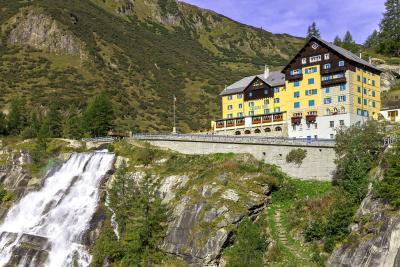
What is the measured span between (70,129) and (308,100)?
2023 inches

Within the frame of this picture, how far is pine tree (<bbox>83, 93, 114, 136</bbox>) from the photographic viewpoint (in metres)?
102

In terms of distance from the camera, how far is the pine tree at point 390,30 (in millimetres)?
136250

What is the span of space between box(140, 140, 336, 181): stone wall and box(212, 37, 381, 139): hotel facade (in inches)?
504

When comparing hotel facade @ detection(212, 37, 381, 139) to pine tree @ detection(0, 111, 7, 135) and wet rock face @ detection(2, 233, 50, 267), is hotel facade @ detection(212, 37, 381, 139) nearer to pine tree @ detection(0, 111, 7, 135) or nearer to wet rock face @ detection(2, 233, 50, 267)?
wet rock face @ detection(2, 233, 50, 267)

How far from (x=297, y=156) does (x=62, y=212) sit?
1374 inches

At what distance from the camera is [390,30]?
14250 cm

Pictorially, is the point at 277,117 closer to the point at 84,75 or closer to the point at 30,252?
the point at 30,252

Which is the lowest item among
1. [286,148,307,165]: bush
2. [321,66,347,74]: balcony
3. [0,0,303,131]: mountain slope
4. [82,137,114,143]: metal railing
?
[286,148,307,165]: bush

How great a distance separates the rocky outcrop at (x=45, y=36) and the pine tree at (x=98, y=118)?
270 feet

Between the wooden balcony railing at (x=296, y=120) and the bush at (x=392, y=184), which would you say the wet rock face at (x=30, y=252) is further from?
the bush at (x=392, y=184)

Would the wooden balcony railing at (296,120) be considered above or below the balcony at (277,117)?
below

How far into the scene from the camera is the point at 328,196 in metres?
56.7

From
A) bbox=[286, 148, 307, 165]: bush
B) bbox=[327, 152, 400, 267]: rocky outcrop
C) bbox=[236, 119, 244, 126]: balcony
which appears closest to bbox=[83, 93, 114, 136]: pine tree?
bbox=[236, 119, 244, 126]: balcony

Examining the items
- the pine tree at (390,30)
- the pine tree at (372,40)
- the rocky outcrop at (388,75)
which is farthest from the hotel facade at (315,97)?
the pine tree at (372,40)
